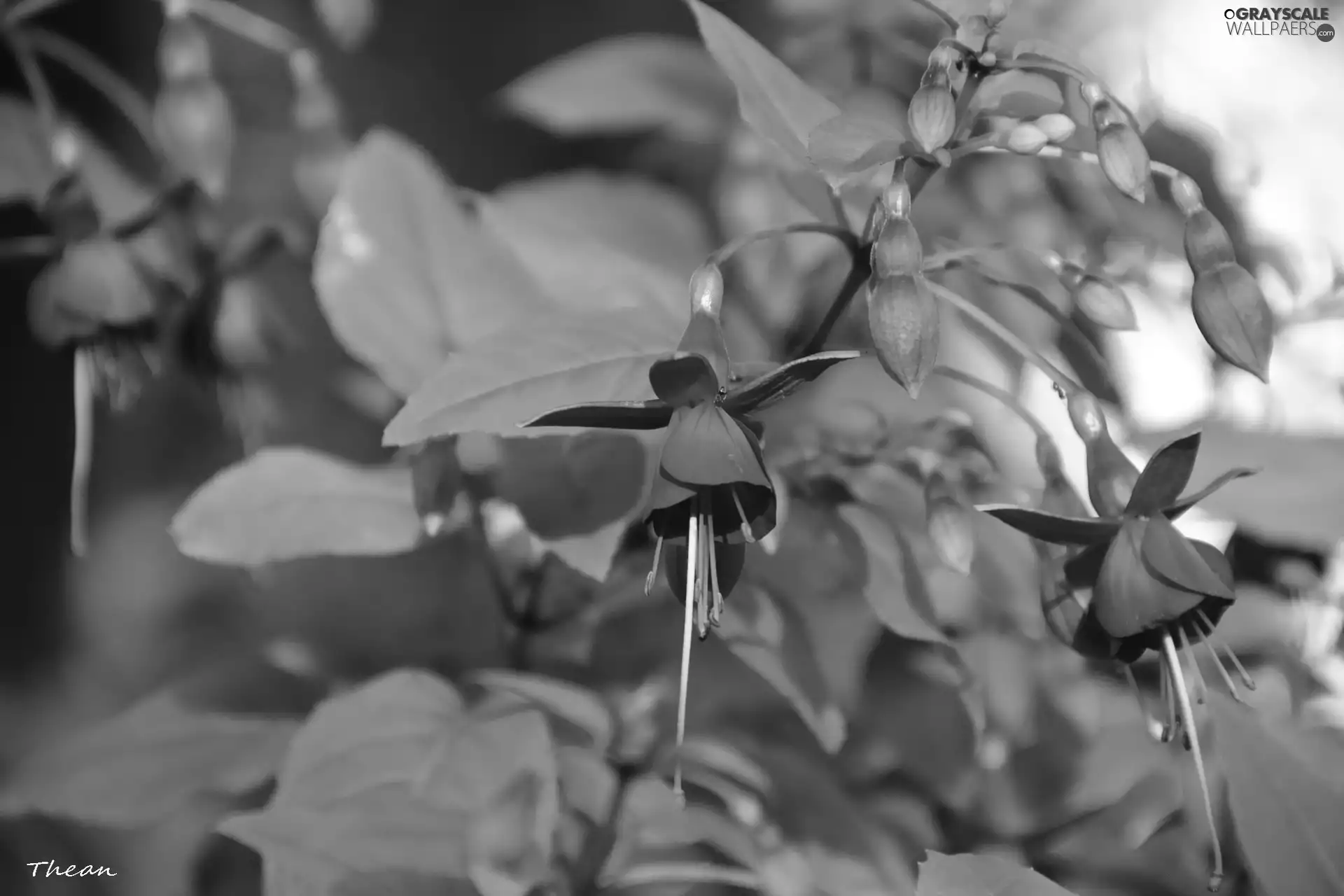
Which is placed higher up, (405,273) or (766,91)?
(766,91)

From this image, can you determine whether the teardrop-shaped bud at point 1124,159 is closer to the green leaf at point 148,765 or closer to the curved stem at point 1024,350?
the curved stem at point 1024,350

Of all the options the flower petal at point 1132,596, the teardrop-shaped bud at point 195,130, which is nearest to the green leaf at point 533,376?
the flower petal at point 1132,596

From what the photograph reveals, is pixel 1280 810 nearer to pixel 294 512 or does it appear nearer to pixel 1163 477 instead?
pixel 1163 477

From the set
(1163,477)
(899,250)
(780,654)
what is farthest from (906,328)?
(780,654)

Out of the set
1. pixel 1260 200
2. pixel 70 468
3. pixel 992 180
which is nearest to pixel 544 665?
pixel 992 180

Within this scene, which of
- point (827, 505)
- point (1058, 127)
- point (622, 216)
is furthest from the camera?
point (622, 216)

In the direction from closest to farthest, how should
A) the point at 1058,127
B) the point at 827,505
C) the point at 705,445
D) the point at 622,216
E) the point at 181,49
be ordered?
the point at 705,445 < the point at 1058,127 < the point at 827,505 < the point at 181,49 < the point at 622,216

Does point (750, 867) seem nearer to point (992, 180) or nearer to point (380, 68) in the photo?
point (992, 180)
